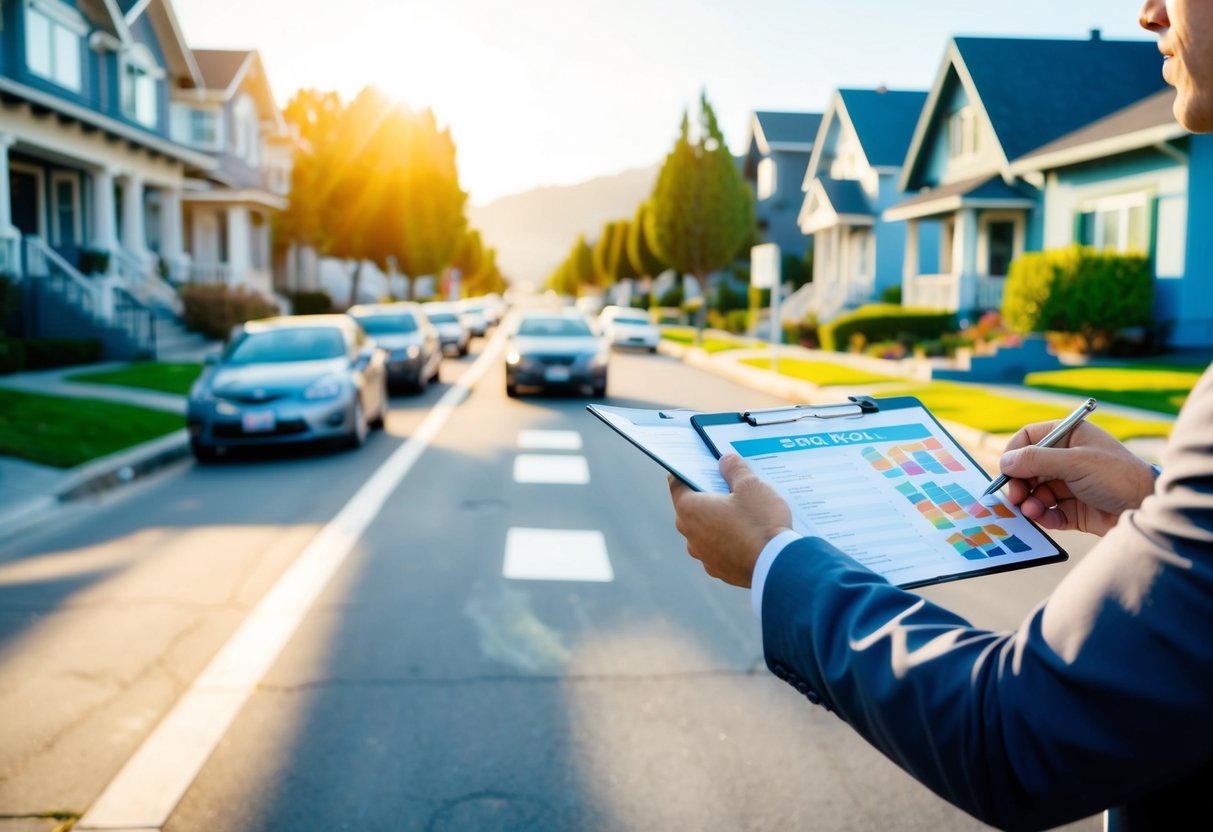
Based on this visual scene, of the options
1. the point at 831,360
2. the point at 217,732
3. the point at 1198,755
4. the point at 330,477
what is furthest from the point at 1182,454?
the point at 831,360

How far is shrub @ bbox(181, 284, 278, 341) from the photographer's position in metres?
29.4

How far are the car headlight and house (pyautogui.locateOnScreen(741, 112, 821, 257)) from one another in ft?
156

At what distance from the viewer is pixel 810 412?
2090 mm

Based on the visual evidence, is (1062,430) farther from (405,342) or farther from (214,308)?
(214,308)

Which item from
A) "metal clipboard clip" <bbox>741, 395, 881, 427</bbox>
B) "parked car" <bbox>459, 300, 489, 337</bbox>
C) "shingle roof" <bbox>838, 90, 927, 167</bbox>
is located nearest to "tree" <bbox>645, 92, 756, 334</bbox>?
"shingle roof" <bbox>838, 90, 927, 167</bbox>

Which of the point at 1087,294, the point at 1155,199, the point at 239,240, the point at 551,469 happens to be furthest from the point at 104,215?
the point at 1155,199

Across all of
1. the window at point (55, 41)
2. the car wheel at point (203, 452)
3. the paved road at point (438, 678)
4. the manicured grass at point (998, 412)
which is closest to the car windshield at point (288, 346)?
the car wheel at point (203, 452)

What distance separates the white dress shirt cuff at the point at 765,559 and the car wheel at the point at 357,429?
37.6 feet

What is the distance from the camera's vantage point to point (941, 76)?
3203 centimetres

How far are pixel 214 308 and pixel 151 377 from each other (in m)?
9.84

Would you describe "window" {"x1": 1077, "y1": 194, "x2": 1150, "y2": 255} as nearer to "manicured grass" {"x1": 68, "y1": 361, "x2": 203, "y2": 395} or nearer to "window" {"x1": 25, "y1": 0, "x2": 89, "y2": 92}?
"manicured grass" {"x1": 68, "y1": 361, "x2": 203, "y2": 395}

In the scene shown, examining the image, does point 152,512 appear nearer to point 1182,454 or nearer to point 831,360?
point 1182,454

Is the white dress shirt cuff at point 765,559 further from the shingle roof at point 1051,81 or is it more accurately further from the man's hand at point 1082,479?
the shingle roof at point 1051,81

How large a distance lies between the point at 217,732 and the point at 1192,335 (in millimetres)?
21326
